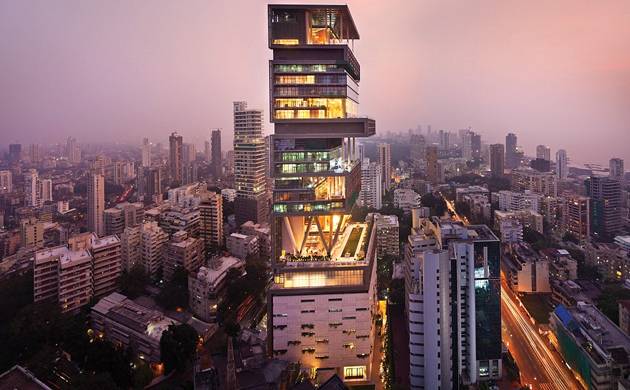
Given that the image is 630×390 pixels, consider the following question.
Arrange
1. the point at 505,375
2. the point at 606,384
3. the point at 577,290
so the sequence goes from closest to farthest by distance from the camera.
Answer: the point at 606,384
the point at 505,375
the point at 577,290

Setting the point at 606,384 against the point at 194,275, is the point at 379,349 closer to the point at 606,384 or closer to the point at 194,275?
the point at 606,384

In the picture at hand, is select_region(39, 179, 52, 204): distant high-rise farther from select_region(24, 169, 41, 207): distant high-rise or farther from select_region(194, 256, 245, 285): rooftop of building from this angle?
select_region(194, 256, 245, 285): rooftop of building

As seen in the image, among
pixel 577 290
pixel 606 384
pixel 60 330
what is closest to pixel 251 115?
pixel 60 330

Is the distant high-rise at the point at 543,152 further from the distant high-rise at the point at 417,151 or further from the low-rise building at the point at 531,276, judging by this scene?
the low-rise building at the point at 531,276

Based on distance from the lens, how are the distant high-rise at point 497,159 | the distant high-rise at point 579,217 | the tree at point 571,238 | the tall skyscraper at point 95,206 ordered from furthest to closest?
the distant high-rise at point 497,159 < the distant high-rise at point 579,217 < the tree at point 571,238 < the tall skyscraper at point 95,206

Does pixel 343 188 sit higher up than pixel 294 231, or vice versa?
pixel 343 188

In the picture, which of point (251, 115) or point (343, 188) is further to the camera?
point (251, 115)

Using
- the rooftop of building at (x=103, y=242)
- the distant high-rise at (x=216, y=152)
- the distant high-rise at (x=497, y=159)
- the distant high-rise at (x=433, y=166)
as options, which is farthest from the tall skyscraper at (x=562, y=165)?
the rooftop of building at (x=103, y=242)

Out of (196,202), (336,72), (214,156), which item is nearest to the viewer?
(336,72)
